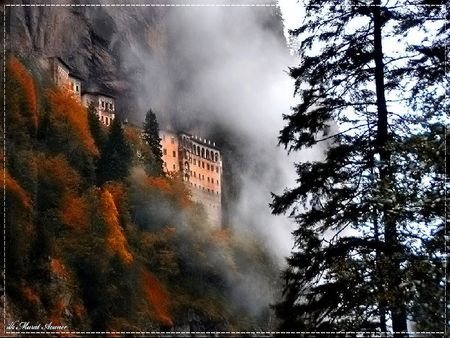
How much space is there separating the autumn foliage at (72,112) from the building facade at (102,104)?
170 millimetres

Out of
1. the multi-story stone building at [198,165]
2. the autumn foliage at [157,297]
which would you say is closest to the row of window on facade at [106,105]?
the multi-story stone building at [198,165]

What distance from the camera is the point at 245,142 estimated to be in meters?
11.2

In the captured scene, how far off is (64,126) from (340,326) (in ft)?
20.9

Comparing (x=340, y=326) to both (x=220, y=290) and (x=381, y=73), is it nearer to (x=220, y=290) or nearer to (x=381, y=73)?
(x=381, y=73)

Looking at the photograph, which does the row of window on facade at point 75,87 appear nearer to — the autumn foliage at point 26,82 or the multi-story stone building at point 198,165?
the autumn foliage at point 26,82

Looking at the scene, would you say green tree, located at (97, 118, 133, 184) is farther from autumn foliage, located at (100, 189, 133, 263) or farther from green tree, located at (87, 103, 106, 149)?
autumn foliage, located at (100, 189, 133, 263)

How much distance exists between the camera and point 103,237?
9.71m

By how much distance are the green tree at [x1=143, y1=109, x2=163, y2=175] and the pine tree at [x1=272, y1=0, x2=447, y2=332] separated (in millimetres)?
4239

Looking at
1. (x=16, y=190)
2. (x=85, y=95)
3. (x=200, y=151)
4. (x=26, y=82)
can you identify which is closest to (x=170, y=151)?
(x=200, y=151)

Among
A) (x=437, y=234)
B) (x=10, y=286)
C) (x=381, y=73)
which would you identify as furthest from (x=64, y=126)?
(x=437, y=234)

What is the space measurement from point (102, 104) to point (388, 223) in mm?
6695

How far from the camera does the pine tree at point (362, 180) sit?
5.67 metres

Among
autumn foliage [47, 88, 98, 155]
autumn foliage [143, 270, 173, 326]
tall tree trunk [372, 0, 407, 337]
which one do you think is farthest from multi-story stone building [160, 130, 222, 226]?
tall tree trunk [372, 0, 407, 337]

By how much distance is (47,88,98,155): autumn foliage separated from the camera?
10.5m
